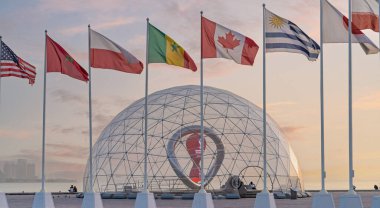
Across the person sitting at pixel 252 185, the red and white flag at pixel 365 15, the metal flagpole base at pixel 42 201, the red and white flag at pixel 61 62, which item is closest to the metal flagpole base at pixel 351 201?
the red and white flag at pixel 365 15

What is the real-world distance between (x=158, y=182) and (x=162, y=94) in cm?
1037

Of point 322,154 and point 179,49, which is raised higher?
point 179,49

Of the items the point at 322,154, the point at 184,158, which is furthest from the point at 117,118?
the point at 322,154

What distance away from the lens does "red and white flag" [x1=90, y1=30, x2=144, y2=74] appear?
117ft

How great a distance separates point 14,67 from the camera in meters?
37.3

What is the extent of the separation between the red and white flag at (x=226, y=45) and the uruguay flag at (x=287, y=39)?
3.13 feet

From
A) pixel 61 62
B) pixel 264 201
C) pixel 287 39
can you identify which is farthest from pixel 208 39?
pixel 264 201

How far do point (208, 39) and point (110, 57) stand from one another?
5.07m

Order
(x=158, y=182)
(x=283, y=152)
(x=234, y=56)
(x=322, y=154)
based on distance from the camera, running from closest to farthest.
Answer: (x=322, y=154)
(x=234, y=56)
(x=158, y=182)
(x=283, y=152)

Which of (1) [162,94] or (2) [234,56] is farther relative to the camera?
(1) [162,94]

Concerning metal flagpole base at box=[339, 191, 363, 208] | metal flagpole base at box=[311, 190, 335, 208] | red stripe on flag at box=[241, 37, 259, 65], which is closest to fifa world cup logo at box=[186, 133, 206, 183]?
red stripe on flag at box=[241, 37, 259, 65]

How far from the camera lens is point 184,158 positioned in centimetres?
6262

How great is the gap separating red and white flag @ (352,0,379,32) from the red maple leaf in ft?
18.6

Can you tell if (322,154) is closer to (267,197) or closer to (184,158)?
(267,197)
